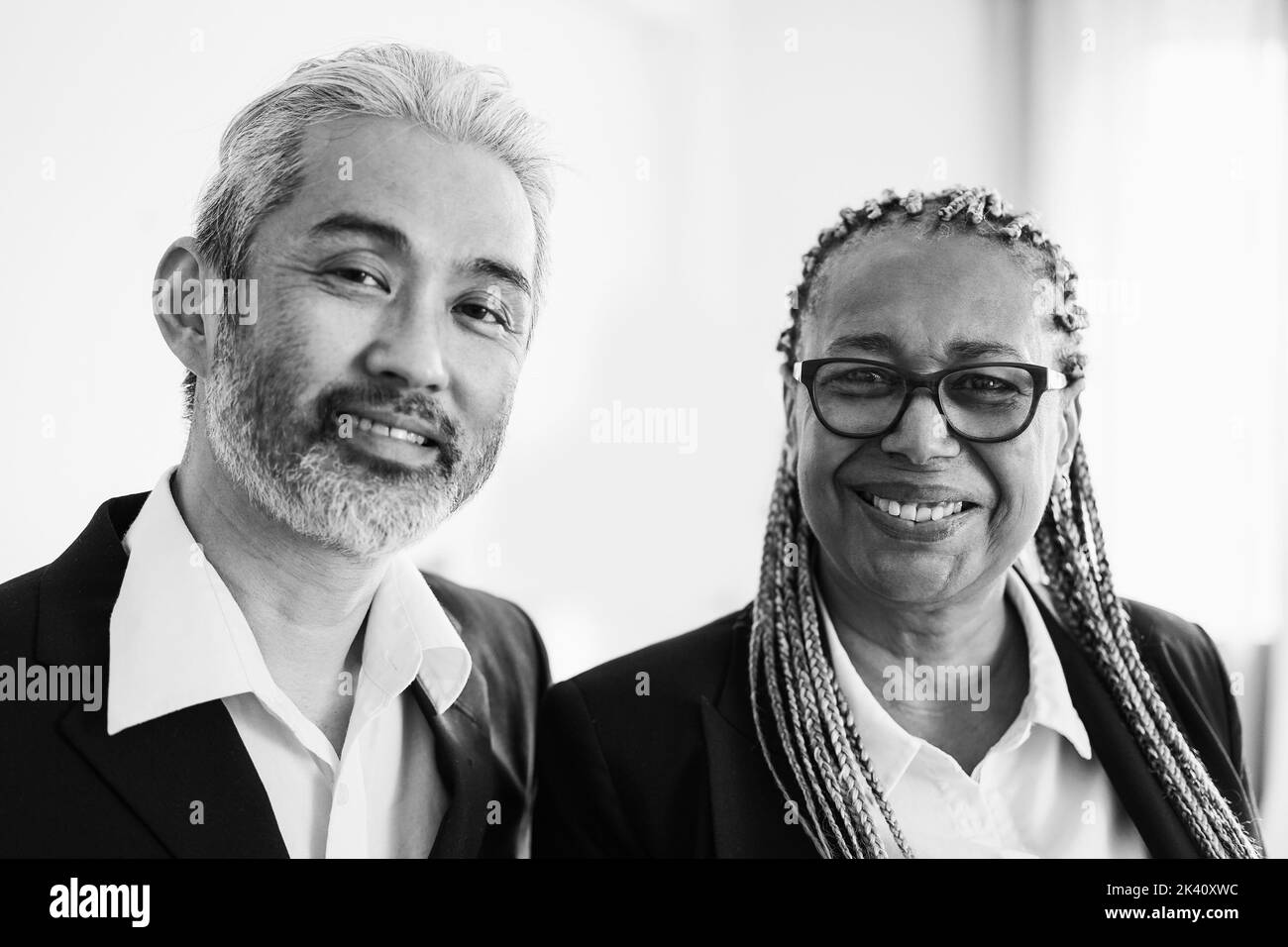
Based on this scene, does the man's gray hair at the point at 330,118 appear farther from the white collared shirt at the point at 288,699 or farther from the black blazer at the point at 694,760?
the black blazer at the point at 694,760

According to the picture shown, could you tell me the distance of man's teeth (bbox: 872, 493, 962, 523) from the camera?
4.43ft

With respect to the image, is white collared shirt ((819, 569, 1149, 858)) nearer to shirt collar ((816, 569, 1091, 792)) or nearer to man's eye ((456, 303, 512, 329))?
shirt collar ((816, 569, 1091, 792))

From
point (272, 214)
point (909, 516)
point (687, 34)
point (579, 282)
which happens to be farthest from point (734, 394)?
point (272, 214)

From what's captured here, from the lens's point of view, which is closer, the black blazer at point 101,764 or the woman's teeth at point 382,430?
the black blazer at point 101,764

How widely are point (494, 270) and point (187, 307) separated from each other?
0.42 meters

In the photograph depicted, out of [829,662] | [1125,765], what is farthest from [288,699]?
[1125,765]

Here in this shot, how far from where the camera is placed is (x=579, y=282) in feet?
7.44

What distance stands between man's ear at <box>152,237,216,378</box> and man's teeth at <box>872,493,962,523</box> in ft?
3.01

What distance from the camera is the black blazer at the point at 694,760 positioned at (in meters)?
1.35

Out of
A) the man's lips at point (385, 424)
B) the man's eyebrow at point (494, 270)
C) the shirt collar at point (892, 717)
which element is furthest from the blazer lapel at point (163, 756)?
the shirt collar at point (892, 717)

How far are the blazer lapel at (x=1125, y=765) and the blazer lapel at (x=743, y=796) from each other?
0.43 m

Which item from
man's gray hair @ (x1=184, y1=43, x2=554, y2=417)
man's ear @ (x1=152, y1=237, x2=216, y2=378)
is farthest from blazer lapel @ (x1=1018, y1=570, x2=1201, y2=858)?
man's ear @ (x1=152, y1=237, x2=216, y2=378)

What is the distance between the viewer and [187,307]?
1.37 metres

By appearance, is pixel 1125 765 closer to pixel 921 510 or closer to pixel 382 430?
pixel 921 510
